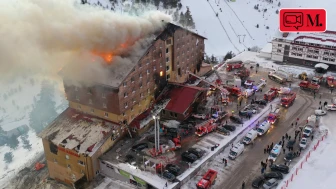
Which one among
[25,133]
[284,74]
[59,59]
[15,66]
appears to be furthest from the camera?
[25,133]

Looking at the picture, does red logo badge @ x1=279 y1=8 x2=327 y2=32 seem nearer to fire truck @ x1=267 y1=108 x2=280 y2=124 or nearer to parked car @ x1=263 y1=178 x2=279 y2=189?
parked car @ x1=263 y1=178 x2=279 y2=189

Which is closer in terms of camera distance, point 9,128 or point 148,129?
point 148,129

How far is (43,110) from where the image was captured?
98.1 m

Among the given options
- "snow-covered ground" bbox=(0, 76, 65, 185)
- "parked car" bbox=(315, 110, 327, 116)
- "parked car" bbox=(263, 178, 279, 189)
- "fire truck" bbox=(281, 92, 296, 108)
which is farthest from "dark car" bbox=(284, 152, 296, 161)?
"snow-covered ground" bbox=(0, 76, 65, 185)

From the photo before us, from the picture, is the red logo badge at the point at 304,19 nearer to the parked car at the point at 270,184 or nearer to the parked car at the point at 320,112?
the parked car at the point at 270,184

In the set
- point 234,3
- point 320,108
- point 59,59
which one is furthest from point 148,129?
point 234,3

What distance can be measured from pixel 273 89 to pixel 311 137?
540 inches

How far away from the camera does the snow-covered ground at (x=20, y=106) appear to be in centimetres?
7969

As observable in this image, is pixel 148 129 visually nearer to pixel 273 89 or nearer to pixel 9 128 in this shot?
pixel 273 89

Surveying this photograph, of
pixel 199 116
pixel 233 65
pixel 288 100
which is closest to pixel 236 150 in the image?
pixel 199 116

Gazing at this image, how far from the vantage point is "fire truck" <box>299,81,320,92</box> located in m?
63.1

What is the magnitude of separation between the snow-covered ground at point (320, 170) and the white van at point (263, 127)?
705 centimetres

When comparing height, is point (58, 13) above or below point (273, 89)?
above

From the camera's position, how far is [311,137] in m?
49.7
